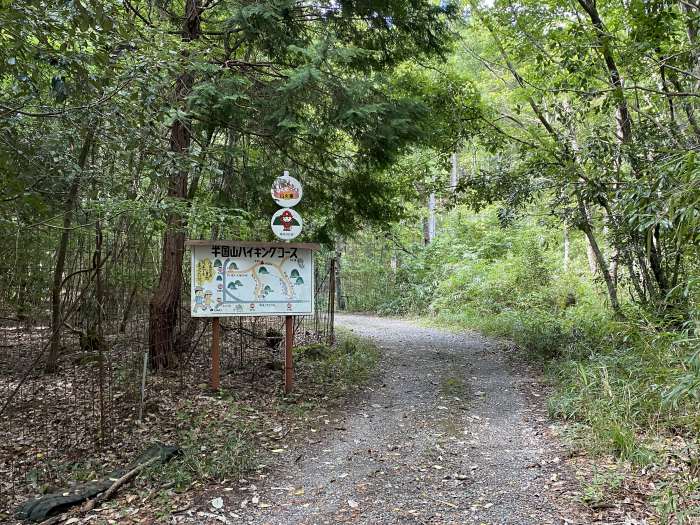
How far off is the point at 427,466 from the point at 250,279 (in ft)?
10.6

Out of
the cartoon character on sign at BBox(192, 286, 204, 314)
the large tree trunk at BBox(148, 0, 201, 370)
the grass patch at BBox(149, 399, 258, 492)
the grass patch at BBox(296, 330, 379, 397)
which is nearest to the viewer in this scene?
the grass patch at BBox(149, 399, 258, 492)

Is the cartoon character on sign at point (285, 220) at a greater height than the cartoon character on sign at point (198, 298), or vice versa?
the cartoon character on sign at point (285, 220)

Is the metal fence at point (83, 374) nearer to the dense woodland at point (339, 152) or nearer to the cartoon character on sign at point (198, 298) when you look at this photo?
the dense woodland at point (339, 152)

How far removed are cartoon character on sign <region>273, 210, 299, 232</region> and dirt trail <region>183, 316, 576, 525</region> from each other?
2.53 m

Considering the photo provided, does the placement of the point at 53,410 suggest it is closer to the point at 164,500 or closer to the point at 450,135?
the point at 164,500

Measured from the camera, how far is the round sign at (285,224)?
21.3ft

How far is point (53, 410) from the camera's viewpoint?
6.02m

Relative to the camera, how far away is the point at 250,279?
21.2 feet

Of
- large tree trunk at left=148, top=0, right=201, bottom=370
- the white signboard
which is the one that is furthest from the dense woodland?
the white signboard

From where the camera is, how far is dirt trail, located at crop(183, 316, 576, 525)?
3.72 meters

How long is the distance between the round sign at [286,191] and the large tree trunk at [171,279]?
1.43 meters

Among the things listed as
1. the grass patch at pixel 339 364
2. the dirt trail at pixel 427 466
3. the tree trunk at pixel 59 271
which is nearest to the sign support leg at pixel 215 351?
the grass patch at pixel 339 364

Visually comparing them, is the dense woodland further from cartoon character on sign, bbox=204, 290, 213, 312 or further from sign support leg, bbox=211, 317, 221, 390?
sign support leg, bbox=211, 317, 221, 390

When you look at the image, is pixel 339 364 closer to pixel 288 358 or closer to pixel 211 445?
pixel 288 358
